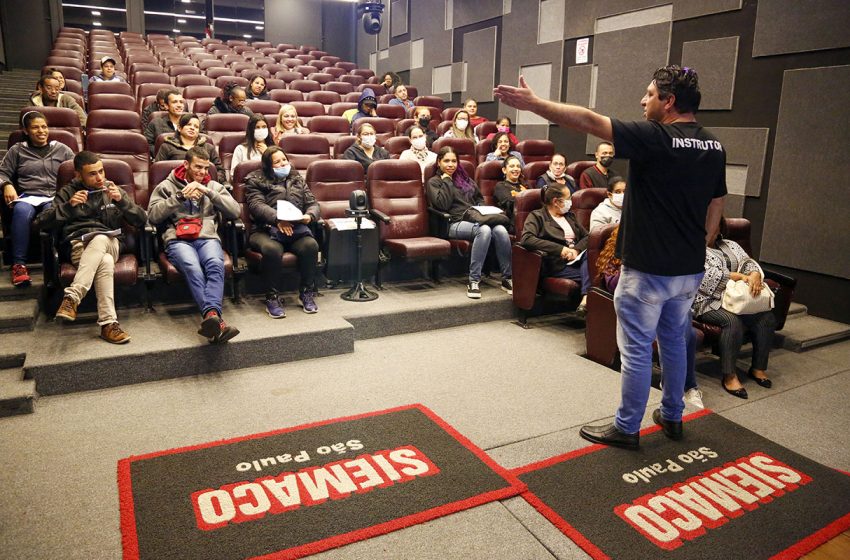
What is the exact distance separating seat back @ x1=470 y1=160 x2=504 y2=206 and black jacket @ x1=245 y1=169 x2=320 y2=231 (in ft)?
4.83

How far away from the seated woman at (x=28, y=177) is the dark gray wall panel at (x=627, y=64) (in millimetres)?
4327

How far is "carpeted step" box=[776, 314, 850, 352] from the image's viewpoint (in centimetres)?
350

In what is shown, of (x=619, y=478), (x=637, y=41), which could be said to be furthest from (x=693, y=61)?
(x=619, y=478)

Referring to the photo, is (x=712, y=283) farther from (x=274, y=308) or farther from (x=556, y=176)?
(x=274, y=308)

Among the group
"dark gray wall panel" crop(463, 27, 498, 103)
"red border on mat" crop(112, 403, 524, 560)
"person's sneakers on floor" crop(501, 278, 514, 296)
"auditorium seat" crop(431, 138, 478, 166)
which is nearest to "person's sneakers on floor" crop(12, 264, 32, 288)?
"red border on mat" crop(112, 403, 524, 560)

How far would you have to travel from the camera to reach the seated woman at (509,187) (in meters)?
4.36

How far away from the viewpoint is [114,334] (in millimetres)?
2746

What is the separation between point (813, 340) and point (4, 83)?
913 cm

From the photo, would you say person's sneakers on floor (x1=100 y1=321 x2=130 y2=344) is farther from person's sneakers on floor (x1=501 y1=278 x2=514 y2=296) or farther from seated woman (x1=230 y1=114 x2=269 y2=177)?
person's sneakers on floor (x1=501 y1=278 x2=514 y2=296)

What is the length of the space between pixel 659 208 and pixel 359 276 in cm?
211

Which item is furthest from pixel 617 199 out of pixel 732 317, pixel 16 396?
pixel 16 396

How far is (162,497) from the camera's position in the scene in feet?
5.95

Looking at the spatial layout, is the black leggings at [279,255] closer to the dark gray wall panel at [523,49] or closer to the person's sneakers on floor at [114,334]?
the person's sneakers on floor at [114,334]

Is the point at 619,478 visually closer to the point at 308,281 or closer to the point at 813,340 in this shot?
the point at 308,281
